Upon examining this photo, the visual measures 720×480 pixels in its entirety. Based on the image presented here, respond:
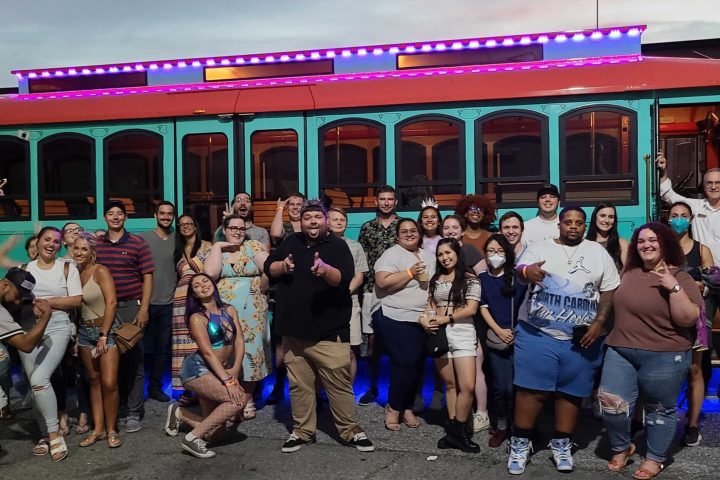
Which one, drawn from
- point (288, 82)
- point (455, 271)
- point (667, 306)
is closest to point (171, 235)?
point (288, 82)

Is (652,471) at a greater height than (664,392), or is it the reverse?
(664,392)

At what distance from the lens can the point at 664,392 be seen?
4.42 meters

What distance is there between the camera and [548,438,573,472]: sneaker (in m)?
4.58

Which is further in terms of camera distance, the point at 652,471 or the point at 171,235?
the point at 171,235

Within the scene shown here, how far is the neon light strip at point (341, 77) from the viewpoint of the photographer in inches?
283

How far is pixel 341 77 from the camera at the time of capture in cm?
785

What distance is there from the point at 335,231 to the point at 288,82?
8.32 feet

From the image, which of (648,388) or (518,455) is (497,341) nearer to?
(518,455)

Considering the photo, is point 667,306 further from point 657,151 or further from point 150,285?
point 150,285

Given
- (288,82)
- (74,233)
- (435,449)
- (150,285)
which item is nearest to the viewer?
(435,449)

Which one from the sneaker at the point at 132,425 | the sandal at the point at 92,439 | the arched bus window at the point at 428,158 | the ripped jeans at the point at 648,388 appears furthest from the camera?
the arched bus window at the point at 428,158

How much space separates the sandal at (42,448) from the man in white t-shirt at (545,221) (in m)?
4.19

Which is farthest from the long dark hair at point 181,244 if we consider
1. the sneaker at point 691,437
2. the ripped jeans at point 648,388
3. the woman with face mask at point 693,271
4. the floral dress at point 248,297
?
the sneaker at point 691,437

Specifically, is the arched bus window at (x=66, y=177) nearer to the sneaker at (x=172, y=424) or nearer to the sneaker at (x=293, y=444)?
the sneaker at (x=172, y=424)
